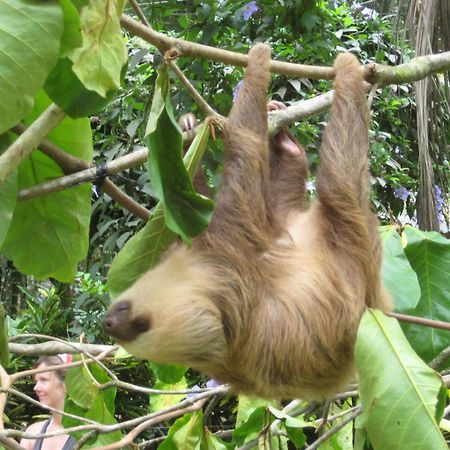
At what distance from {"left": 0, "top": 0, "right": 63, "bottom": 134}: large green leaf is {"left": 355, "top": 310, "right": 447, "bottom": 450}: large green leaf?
1.09 meters

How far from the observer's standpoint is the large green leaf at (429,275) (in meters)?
2.94

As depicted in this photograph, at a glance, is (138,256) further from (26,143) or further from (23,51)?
(23,51)

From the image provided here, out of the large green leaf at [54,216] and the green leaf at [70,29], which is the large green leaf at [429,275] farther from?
the green leaf at [70,29]

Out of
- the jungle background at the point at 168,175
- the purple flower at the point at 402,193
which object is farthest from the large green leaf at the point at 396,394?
the purple flower at the point at 402,193

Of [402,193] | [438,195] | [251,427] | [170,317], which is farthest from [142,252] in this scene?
[402,193]

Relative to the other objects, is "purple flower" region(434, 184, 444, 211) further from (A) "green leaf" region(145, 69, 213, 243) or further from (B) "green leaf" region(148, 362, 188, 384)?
(A) "green leaf" region(145, 69, 213, 243)

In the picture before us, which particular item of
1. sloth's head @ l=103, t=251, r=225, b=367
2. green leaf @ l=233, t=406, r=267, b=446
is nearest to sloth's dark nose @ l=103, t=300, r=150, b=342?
sloth's head @ l=103, t=251, r=225, b=367

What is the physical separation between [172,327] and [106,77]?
1.02 metres

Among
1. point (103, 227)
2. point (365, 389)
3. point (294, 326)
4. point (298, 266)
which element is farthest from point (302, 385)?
point (103, 227)

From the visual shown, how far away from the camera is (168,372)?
3299 mm

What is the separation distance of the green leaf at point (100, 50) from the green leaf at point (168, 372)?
1768 mm

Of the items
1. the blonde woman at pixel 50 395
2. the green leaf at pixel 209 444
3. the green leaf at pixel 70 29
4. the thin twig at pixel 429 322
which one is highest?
the green leaf at pixel 70 29

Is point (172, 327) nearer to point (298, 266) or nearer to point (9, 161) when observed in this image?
point (298, 266)

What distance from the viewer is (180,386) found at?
4.05 metres
